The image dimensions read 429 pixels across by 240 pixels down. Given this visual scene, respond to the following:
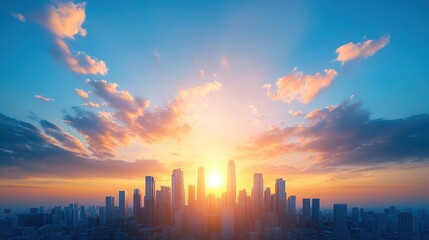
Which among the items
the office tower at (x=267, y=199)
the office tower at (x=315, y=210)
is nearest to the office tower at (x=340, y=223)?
the office tower at (x=315, y=210)

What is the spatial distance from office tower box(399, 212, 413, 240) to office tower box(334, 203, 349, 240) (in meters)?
6.81

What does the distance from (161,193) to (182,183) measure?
641 centimetres

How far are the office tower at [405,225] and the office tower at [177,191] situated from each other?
3903 centimetres

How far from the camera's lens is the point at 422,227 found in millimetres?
36375

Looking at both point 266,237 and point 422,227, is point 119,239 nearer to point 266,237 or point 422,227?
point 266,237

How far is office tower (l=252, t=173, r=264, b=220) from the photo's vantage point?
5334 cm

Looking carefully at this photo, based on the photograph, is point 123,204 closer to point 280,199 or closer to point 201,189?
point 201,189

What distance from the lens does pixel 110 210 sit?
49.9 m

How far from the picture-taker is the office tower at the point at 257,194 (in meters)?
53.3

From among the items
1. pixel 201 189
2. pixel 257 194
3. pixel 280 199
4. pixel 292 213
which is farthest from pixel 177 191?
pixel 292 213

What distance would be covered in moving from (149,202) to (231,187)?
1943 centimetres

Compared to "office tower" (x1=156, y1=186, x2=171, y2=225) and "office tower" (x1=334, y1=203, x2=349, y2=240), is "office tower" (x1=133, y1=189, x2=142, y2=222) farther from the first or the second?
"office tower" (x1=334, y1=203, x2=349, y2=240)

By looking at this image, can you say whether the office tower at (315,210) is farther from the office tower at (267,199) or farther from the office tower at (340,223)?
the office tower at (340,223)

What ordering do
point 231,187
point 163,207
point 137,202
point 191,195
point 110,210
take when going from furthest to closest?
point 191,195
point 231,187
point 137,202
point 163,207
point 110,210
